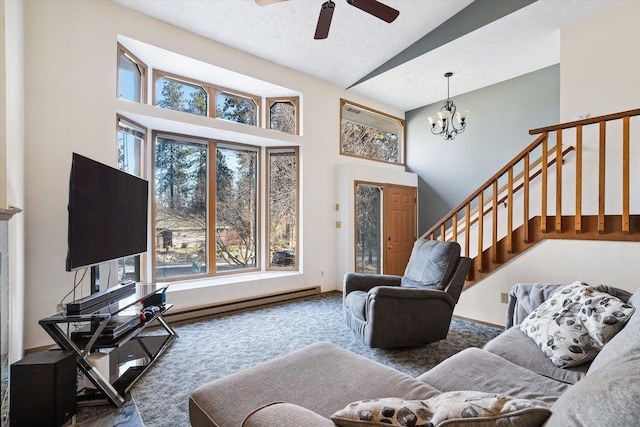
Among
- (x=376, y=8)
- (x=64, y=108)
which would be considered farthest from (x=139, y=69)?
(x=376, y=8)

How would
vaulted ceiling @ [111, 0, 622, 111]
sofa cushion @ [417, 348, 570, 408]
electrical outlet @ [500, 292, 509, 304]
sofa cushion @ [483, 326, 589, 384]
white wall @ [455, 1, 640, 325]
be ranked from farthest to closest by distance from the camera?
vaulted ceiling @ [111, 0, 622, 111] < electrical outlet @ [500, 292, 509, 304] < white wall @ [455, 1, 640, 325] < sofa cushion @ [483, 326, 589, 384] < sofa cushion @ [417, 348, 570, 408]

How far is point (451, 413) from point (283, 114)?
16.0 feet

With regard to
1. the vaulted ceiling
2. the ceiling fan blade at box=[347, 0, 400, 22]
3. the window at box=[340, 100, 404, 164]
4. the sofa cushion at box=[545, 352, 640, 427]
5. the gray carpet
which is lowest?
the gray carpet

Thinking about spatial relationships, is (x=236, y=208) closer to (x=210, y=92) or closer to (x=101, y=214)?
(x=210, y=92)

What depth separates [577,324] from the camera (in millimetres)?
1775

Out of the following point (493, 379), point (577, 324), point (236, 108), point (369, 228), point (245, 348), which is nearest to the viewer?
point (493, 379)

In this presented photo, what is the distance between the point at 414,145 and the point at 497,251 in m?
3.48

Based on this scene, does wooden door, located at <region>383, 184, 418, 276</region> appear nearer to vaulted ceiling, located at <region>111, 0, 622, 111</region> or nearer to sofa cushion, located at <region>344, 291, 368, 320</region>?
vaulted ceiling, located at <region>111, 0, 622, 111</region>

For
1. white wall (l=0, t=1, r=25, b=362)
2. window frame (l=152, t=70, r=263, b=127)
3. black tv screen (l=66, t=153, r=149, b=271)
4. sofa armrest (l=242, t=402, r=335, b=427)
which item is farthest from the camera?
window frame (l=152, t=70, r=263, b=127)

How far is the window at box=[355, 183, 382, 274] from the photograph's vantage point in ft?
18.5

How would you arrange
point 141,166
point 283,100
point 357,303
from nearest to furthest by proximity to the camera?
point 357,303, point 141,166, point 283,100

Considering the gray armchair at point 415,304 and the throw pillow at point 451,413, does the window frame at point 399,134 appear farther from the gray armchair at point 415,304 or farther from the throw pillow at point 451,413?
the throw pillow at point 451,413

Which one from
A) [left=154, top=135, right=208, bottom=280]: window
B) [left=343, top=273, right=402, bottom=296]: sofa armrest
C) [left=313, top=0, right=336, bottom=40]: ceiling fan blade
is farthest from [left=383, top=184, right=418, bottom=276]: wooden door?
[left=313, top=0, right=336, bottom=40]: ceiling fan blade

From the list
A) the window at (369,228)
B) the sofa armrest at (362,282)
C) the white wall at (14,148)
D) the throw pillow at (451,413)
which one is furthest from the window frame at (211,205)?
the throw pillow at (451,413)
